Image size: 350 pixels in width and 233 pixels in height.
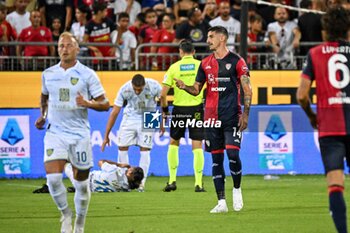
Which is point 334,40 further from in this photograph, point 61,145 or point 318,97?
point 61,145

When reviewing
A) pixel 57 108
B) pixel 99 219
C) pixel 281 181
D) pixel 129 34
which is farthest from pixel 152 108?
pixel 57 108

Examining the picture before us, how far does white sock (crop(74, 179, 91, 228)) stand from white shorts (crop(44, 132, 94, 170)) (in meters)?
0.19

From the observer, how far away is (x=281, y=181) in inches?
850

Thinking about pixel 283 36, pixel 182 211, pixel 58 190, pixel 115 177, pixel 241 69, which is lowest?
pixel 115 177

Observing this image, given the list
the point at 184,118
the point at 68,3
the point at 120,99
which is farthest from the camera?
the point at 68,3

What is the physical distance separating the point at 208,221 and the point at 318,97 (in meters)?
3.54

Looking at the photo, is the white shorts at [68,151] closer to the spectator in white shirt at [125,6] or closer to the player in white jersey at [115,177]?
the player in white jersey at [115,177]

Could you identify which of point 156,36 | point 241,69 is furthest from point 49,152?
point 156,36

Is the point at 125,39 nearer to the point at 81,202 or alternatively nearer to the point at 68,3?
the point at 68,3

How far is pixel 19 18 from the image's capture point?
80.3 ft

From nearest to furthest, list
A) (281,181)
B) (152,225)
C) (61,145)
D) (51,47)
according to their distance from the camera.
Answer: (61,145) → (152,225) → (281,181) → (51,47)

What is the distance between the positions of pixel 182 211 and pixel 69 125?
3451 mm

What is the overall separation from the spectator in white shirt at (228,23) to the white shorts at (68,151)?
12994mm

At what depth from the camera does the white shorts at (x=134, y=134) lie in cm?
2002
